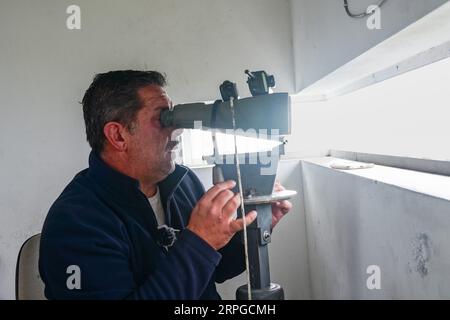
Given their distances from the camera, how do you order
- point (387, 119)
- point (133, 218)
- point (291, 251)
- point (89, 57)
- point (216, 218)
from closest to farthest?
point (216, 218) < point (133, 218) < point (387, 119) < point (89, 57) < point (291, 251)

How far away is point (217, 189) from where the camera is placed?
0.82 m

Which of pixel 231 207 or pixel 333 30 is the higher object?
pixel 333 30

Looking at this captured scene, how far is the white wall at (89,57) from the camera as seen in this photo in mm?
1865

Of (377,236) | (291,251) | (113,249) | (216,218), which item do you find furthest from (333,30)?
(291,251)

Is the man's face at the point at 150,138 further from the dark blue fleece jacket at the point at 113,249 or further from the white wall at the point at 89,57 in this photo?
the white wall at the point at 89,57

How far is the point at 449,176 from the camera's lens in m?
0.94

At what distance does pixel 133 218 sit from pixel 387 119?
0.94m

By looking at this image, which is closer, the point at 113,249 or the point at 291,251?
the point at 113,249

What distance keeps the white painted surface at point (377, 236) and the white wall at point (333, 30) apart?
0.32 m

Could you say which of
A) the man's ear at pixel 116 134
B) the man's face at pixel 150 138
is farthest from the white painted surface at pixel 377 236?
the man's ear at pixel 116 134

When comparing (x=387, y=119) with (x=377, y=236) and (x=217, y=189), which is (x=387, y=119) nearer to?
(x=377, y=236)

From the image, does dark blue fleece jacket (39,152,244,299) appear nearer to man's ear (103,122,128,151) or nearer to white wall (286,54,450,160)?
man's ear (103,122,128,151)

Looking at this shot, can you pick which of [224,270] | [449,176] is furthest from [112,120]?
[449,176]

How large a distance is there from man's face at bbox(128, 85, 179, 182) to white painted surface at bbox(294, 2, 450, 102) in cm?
51
